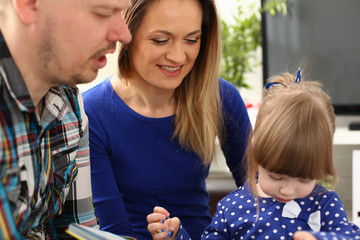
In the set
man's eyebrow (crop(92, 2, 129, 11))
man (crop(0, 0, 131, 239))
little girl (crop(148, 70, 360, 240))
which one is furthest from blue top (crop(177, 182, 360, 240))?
man's eyebrow (crop(92, 2, 129, 11))

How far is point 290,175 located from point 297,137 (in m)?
0.09

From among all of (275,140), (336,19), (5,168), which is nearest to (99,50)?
(5,168)

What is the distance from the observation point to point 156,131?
1.56 meters

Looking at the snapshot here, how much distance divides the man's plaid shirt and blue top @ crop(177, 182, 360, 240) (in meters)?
0.38

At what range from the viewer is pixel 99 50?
1.12 metres

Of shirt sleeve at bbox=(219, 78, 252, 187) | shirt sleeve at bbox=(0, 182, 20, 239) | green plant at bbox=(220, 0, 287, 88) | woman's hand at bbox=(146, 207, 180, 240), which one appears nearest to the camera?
shirt sleeve at bbox=(0, 182, 20, 239)

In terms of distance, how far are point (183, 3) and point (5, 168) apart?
73cm

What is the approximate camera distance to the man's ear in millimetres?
1003

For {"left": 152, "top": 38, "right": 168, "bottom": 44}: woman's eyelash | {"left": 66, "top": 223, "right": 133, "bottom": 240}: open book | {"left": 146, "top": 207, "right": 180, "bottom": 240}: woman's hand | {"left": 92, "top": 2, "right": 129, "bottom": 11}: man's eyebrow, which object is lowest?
{"left": 146, "top": 207, "right": 180, "bottom": 240}: woman's hand

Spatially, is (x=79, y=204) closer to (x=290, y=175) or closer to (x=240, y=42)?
(x=290, y=175)

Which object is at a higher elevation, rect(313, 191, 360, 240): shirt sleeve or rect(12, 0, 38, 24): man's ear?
rect(12, 0, 38, 24): man's ear

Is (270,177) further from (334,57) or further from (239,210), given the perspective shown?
(334,57)

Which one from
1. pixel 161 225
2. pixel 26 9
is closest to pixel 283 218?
pixel 161 225

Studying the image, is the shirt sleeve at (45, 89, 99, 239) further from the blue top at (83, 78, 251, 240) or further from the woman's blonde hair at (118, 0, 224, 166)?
the woman's blonde hair at (118, 0, 224, 166)
